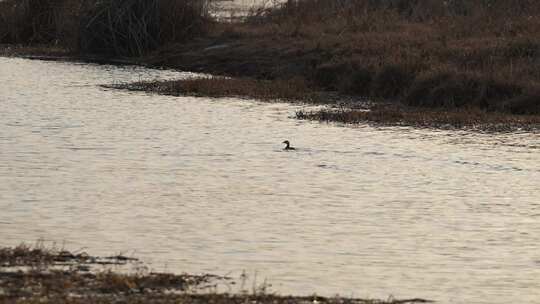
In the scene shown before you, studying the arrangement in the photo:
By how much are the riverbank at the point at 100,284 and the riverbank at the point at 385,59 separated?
12.3 m

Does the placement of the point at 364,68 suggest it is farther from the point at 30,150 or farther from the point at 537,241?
the point at 537,241

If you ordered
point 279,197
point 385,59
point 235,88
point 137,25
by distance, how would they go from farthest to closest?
point 137,25 < point 235,88 < point 385,59 < point 279,197

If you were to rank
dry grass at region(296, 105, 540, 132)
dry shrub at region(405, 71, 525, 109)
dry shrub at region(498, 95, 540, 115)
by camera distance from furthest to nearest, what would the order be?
1. dry shrub at region(405, 71, 525, 109)
2. dry shrub at region(498, 95, 540, 115)
3. dry grass at region(296, 105, 540, 132)

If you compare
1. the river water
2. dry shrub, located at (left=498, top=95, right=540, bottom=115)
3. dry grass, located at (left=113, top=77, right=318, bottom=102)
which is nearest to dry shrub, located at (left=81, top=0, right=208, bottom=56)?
dry grass, located at (left=113, top=77, right=318, bottom=102)

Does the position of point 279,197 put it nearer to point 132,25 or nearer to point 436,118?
point 436,118

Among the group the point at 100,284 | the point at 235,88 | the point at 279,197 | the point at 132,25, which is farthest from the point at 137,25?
the point at 100,284

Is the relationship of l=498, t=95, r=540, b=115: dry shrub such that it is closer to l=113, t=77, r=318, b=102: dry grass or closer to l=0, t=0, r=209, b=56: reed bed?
l=113, t=77, r=318, b=102: dry grass

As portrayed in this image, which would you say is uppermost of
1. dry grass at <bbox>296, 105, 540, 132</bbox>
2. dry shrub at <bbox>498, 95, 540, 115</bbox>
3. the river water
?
dry shrub at <bbox>498, 95, 540, 115</bbox>

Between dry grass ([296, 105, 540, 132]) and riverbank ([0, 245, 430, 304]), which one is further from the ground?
dry grass ([296, 105, 540, 132])

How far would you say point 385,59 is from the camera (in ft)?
87.9

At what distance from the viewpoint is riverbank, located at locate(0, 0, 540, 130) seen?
23953 millimetres

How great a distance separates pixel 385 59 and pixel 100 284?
17197 mm

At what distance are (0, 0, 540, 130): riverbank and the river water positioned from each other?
183 cm

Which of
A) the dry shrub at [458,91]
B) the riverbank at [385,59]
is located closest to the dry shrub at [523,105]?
the riverbank at [385,59]
